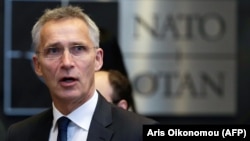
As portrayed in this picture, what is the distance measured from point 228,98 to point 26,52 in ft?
5.16

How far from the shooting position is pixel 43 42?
288 centimetres

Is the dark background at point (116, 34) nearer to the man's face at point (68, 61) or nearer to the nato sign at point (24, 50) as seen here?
the nato sign at point (24, 50)

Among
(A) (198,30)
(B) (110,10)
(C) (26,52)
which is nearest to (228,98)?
(A) (198,30)

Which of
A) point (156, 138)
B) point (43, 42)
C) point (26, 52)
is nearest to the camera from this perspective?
point (156, 138)

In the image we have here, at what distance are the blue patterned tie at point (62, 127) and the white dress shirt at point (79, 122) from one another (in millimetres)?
15

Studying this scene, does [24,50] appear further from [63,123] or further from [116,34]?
[63,123]

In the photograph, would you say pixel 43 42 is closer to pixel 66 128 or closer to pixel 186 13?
pixel 66 128

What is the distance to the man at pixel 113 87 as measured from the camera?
148 inches

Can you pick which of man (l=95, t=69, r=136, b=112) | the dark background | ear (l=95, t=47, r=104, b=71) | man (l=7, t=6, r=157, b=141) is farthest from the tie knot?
the dark background

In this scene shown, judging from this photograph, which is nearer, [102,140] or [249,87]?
[102,140]

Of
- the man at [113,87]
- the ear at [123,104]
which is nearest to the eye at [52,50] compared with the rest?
the man at [113,87]

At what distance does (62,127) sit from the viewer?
9.29 ft

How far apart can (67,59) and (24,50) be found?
3.27m

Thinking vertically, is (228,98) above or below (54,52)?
below
